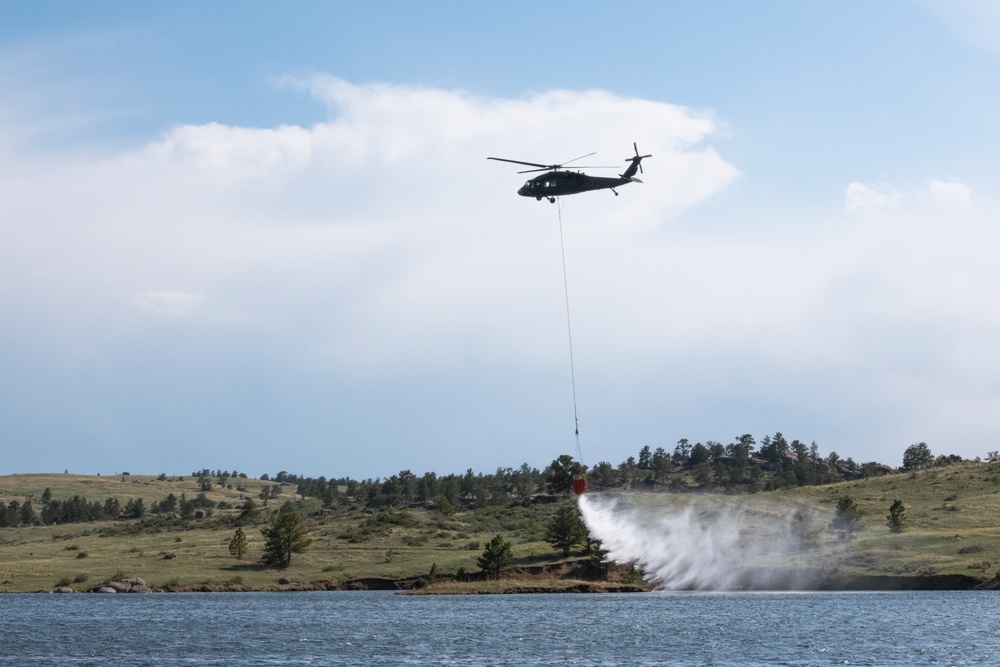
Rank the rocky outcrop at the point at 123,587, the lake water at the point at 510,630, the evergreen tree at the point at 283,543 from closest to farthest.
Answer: the lake water at the point at 510,630 → the rocky outcrop at the point at 123,587 → the evergreen tree at the point at 283,543

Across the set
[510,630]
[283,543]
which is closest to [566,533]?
[283,543]

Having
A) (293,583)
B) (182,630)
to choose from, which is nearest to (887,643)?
(182,630)

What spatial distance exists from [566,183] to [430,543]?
270 ft

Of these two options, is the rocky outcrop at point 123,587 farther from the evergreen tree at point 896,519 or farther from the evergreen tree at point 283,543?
the evergreen tree at point 896,519

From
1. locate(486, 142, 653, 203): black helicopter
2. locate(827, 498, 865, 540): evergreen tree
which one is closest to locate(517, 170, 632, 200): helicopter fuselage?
locate(486, 142, 653, 203): black helicopter

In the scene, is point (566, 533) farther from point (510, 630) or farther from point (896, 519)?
point (510, 630)

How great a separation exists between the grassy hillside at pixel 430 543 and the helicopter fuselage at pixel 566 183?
2313 inches

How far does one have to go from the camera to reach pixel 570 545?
431 feet

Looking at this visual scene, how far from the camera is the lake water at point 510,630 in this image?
64188 mm

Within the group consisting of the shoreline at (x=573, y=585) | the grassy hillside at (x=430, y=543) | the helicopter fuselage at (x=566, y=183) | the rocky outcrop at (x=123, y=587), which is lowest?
the shoreline at (x=573, y=585)

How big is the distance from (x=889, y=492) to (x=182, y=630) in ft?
408

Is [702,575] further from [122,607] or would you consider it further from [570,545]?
[122,607]

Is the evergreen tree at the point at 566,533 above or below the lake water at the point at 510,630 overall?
above

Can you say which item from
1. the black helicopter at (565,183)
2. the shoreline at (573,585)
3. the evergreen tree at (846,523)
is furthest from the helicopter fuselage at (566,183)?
the evergreen tree at (846,523)
